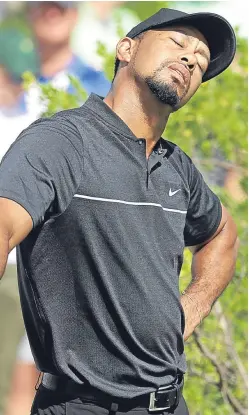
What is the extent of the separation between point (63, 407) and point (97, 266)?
46cm

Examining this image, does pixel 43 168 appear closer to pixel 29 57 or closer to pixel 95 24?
pixel 95 24

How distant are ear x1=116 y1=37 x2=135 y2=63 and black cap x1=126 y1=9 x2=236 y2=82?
1.0 inches

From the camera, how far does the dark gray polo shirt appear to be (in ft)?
8.95

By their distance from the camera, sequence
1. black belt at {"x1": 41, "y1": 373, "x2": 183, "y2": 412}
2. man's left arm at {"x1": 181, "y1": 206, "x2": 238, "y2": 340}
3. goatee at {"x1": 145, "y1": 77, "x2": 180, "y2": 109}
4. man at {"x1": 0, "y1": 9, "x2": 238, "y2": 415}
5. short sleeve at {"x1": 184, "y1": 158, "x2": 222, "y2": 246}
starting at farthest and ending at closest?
man's left arm at {"x1": 181, "y1": 206, "x2": 238, "y2": 340}, short sleeve at {"x1": 184, "y1": 158, "x2": 222, "y2": 246}, goatee at {"x1": 145, "y1": 77, "x2": 180, "y2": 109}, black belt at {"x1": 41, "y1": 373, "x2": 183, "y2": 412}, man at {"x1": 0, "y1": 9, "x2": 238, "y2": 415}

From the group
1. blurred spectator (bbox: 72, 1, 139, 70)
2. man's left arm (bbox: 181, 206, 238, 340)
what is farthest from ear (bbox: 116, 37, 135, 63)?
blurred spectator (bbox: 72, 1, 139, 70)

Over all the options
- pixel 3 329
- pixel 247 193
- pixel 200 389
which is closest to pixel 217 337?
pixel 200 389

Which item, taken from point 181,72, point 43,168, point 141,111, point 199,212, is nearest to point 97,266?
point 43,168

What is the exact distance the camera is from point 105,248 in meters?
2.80

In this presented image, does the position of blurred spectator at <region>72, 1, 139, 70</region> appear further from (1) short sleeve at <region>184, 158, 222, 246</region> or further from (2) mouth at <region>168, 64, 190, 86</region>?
(2) mouth at <region>168, 64, 190, 86</region>

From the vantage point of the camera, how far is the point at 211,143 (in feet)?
20.4

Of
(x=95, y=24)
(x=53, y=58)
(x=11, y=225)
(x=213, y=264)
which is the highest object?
(x=95, y=24)

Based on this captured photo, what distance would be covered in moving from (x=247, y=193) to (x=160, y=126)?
9.47ft

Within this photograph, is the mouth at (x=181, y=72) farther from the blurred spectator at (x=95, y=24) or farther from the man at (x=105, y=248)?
the blurred spectator at (x=95, y=24)

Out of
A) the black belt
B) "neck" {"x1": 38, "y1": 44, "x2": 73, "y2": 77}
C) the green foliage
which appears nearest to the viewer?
the black belt
